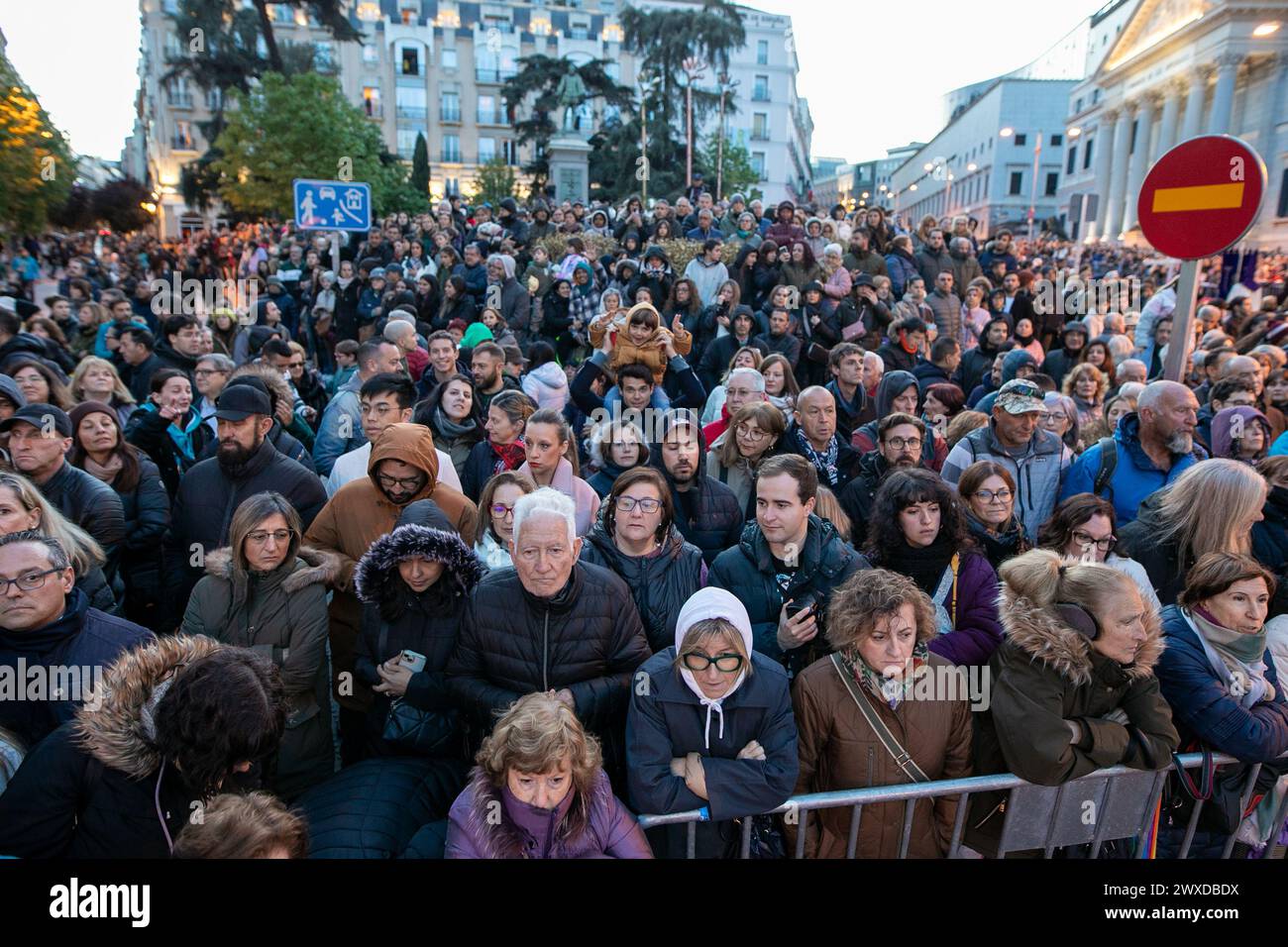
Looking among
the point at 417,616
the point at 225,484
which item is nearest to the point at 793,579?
the point at 417,616

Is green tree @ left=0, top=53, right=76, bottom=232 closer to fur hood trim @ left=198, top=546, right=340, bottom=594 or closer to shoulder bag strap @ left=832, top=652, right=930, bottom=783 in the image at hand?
fur hood trim @ left=198, top=546, right=340, bottom=594

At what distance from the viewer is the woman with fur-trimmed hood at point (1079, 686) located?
2746 mm

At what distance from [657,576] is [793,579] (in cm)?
61

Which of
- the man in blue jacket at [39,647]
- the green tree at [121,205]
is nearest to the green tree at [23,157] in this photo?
the man in blue jacket at [39,647]

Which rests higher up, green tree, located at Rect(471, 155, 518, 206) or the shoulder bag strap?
green tree, located at Rect(471, 155, 518, 206)

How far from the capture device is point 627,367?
223 inches

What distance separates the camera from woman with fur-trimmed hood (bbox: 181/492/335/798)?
3275 mm

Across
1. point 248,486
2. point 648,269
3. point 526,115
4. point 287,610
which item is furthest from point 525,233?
point 526,115

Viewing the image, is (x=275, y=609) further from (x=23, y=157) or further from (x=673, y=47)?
(x=673, y=47)

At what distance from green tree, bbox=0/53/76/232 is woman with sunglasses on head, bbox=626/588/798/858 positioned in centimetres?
1240

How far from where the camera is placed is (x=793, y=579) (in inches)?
138

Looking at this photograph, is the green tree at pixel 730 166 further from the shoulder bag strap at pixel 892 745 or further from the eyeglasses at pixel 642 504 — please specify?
the shoulder bag strap at pixel 892 745

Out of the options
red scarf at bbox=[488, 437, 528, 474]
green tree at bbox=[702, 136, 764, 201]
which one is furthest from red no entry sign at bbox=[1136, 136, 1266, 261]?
green tree at bbox=[702, 136, 764, 201]

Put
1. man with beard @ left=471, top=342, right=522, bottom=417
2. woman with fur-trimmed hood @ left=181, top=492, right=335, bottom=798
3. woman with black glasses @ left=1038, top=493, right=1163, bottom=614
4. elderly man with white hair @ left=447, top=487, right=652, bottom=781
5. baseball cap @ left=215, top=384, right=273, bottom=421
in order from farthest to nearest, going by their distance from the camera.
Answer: man with beard @ left=471, top=342, right=522, bottom=417, baseball cap @ left=215, top=384, right=273, bottom=421, woman with black glasses @ left=1038, top=493, right=1163, bottom=614, woman with fur-trimmed hood @ left=181, top=492, right=335, bottom=798, elderly man with white hair @ left=447, top=487, right=652, bottom=781
